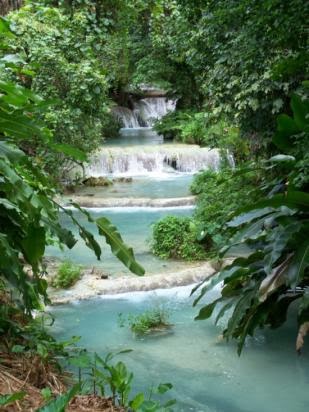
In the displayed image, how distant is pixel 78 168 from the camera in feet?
44.0

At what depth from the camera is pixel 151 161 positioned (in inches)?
584

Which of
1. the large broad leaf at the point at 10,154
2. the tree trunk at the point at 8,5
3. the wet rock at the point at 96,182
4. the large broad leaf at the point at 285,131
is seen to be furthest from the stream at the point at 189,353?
the wet rock at the point at 96,182

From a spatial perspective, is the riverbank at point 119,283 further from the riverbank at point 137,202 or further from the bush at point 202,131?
the riverbank at point 137,202

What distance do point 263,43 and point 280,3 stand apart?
1.06 metres

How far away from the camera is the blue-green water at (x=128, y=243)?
6656 mm

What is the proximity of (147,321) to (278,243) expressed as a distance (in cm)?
235

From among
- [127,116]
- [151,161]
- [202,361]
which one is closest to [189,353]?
[202,361]

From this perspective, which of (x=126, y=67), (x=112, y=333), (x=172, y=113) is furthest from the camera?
(x=172, y=113)

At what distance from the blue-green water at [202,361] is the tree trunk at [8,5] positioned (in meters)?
6.26

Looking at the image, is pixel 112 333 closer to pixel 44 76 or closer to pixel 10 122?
pixel 10 122

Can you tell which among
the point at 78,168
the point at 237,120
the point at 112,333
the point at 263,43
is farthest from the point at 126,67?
the point at 112,333

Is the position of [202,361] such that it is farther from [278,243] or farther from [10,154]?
[10,154]

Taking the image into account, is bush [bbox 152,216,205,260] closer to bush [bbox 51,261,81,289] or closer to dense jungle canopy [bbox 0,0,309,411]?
dense jungle canopy [bbox 0,0,309,411]

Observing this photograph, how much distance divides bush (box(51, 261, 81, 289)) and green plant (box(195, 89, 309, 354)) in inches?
108
